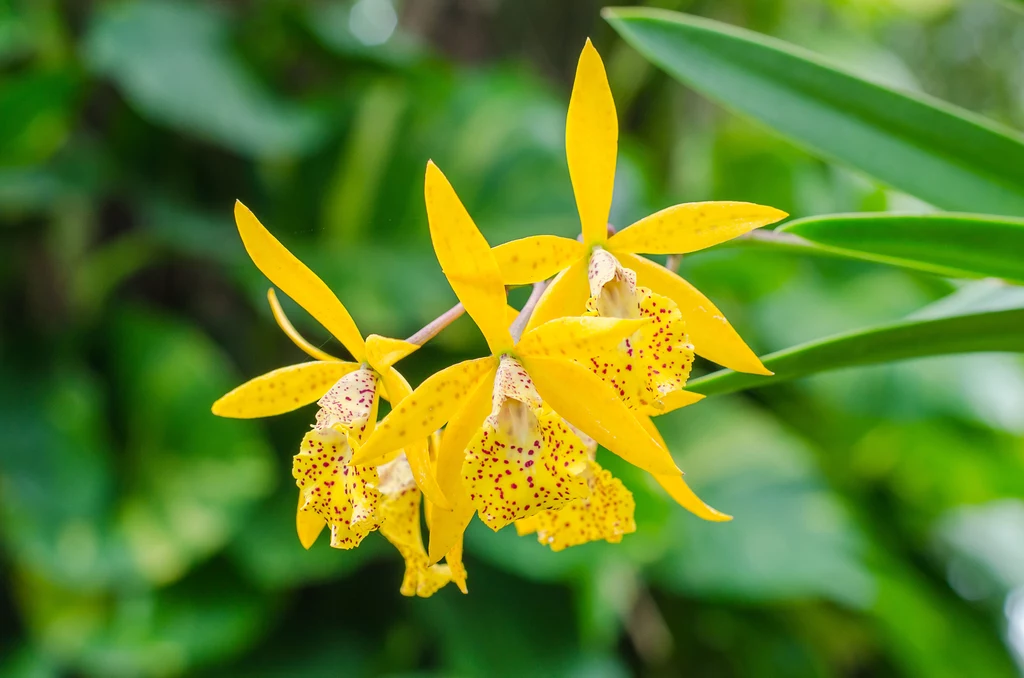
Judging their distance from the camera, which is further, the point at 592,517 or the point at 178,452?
the point at 178,452

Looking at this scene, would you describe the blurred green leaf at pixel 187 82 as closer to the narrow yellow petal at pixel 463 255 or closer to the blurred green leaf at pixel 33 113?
the blurred green leaf at pixel 33 113

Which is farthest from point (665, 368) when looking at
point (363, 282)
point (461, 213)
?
point (363, 282)

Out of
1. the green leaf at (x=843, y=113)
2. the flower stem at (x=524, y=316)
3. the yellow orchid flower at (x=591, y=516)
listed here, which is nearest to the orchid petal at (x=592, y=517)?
the yellow orchid flower at (x=591, y=516)

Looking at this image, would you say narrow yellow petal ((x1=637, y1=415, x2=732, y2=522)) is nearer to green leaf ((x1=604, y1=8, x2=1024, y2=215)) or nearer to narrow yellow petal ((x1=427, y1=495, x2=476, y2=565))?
narrow yellow petal ((x1=427, y1=495, x2=476, y2=565))

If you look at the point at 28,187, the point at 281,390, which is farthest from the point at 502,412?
the point at 28,187

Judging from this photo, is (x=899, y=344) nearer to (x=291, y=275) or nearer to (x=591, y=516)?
(x=591, y=516)

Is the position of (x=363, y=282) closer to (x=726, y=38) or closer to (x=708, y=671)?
(x=726, y=38)
